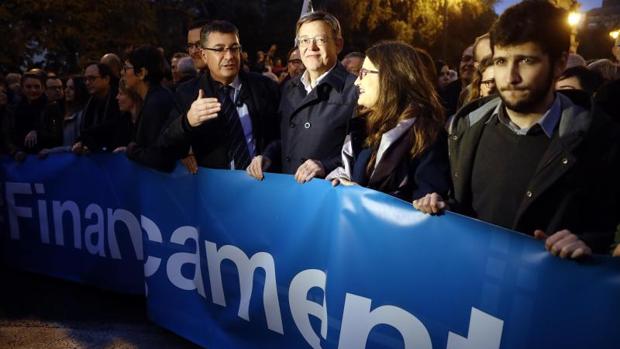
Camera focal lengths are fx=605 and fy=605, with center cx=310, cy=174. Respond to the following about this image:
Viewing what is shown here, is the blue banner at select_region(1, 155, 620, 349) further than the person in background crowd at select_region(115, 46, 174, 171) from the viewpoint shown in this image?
No

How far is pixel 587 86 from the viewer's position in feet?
13.1

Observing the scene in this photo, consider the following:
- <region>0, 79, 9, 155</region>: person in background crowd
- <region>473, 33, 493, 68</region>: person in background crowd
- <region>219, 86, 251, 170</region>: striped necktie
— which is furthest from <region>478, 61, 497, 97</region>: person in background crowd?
<region>0, 79, 9, 155</region>: person in background crowd

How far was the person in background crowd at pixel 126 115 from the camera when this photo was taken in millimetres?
5164

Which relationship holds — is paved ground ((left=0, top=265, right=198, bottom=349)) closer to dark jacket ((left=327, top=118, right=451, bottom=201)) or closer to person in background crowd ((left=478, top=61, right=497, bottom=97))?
dark jacket ((left=327, top=118, right=451, bottom=201))

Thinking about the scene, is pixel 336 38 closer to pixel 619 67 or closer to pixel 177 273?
pixel 177 273

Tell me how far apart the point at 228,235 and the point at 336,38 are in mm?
1395

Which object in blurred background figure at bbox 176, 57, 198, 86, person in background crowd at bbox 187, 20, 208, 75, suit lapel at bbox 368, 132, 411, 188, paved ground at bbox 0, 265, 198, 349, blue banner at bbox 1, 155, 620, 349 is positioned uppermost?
person in background crowd at bbox 187, 20, 208, 75

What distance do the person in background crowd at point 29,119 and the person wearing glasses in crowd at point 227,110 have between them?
11.2 ft

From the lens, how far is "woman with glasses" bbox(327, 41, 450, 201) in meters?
2.92

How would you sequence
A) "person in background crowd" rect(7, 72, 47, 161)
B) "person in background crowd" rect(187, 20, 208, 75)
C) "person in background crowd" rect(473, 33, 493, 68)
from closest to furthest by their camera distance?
"person in background crowd" rect(473, 33, 493, 68)
"person in background crowd" rect(187, 20, 208, 75)
"person in background crowd" rect(7, 72, 47, 161)

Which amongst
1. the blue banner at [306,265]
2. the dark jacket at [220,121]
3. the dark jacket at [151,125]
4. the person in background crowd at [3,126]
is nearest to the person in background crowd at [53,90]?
the person in background crowd at [3,126]

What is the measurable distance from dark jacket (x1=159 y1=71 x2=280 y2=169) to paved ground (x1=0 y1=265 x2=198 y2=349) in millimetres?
1335

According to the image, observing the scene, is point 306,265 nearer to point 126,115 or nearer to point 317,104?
point 317,104

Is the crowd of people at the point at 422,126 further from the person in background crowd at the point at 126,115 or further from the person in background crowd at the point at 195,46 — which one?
the person in background crowd at the point at 195,46
